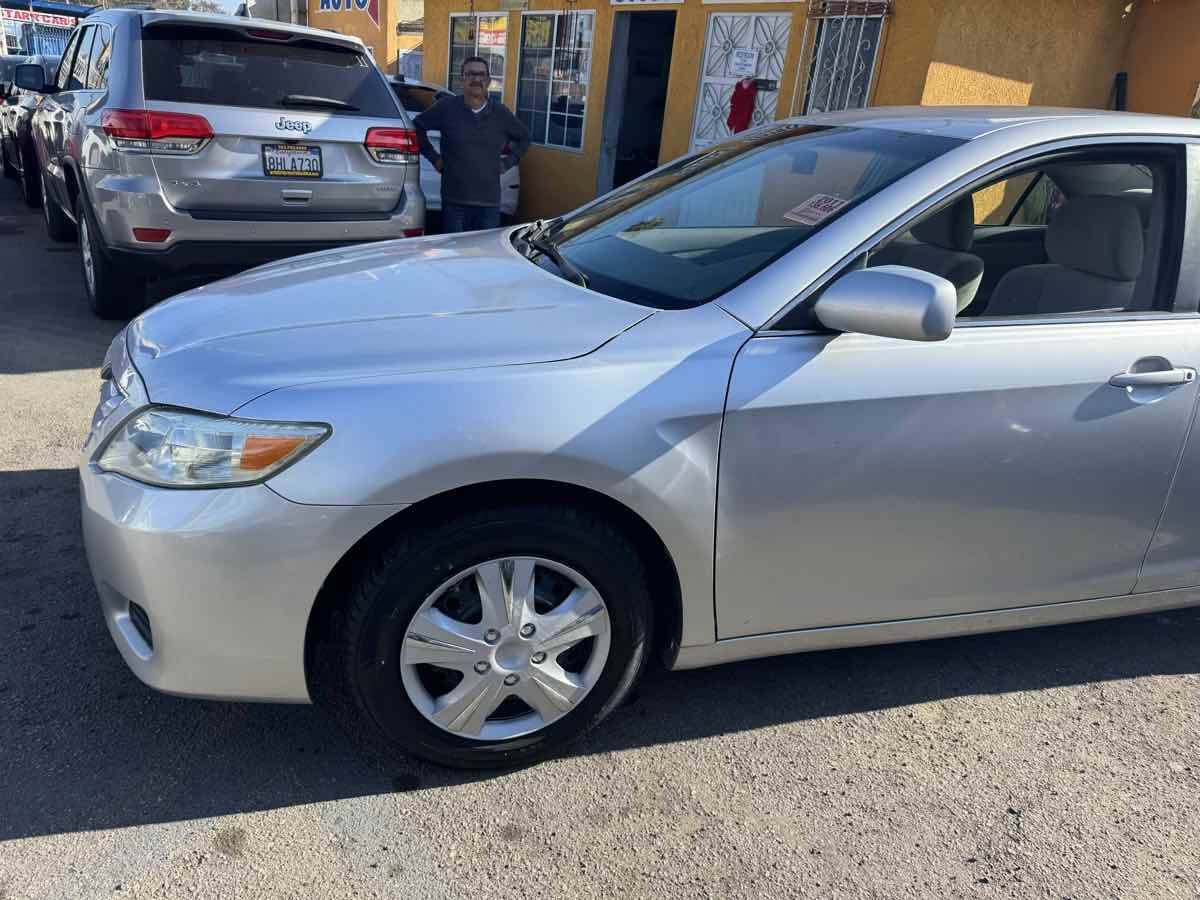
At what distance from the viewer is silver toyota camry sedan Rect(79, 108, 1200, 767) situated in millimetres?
2107

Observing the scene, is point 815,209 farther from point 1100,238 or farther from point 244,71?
point 244,71

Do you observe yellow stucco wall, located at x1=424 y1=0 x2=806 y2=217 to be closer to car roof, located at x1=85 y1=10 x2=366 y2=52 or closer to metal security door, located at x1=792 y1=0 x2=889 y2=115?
metal security door, located at x1=792 y1=0 x2=889 y2=115

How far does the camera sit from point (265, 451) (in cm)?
207

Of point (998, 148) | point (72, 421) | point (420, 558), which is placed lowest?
point (72, 421)

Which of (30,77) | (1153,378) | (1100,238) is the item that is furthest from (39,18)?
(1153,378)

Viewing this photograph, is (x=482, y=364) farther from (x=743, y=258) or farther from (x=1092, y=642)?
(x=1092, y=642)

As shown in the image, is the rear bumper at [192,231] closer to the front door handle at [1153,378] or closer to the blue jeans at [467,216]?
the blue jeans at [467,216]

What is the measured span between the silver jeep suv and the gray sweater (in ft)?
2.98

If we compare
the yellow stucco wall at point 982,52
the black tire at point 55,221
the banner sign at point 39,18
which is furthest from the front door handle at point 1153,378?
the banner sign at point 39,18

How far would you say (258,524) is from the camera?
2043mm

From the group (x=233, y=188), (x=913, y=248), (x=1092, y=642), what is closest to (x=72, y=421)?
(x=233, y=188)

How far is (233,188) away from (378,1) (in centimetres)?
1324

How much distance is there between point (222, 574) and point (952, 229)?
224 cm

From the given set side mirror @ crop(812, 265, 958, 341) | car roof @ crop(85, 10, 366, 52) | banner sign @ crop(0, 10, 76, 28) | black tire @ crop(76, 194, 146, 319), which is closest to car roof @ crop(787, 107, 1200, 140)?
side mirror @ crop(812, 265, 958, 341)
